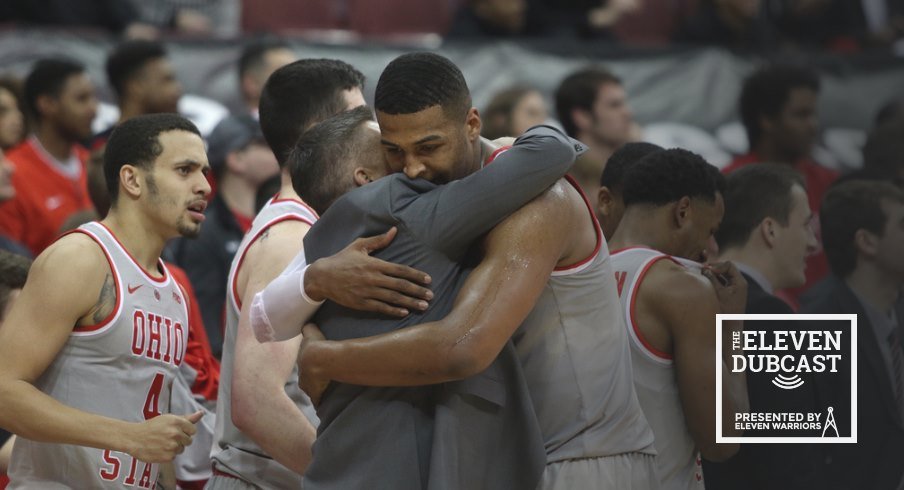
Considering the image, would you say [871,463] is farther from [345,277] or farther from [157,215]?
[157,215]

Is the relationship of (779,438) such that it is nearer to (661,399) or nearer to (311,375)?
(661,399)

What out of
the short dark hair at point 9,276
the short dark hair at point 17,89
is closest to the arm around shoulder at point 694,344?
the short dark hair at point 9,276

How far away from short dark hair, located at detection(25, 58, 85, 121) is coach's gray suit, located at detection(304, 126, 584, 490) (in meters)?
4.97

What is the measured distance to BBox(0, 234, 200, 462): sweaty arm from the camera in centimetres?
397

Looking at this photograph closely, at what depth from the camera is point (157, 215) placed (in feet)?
14.5

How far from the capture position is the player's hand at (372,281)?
3283 mm

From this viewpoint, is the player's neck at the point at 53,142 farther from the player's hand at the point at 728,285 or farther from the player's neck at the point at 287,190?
the player's hand at the point at 728,285

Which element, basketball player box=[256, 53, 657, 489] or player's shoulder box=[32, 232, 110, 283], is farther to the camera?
player's shoulder box=[32, 232, 110, 283]

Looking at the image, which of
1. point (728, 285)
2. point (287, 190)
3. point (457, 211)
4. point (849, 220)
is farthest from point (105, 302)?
point (849, 220)

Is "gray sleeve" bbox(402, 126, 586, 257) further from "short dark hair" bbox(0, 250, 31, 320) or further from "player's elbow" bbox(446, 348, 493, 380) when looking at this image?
"short dark hair" bbox(0, 250, 31, 320)

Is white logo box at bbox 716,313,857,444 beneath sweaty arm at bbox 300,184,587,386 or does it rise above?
beneath

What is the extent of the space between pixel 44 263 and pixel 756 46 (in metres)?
6.88

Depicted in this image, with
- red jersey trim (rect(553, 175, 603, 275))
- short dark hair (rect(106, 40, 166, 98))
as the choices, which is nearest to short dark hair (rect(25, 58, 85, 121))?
short dark hair (rect(106, 40, 166, 98))

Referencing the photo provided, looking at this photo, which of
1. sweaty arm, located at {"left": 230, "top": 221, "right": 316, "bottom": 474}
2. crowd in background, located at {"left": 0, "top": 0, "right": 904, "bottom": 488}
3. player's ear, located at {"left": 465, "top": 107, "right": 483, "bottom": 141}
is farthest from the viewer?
crowd in background, located at {"left": 0, "top": 0, "right": 904, "bottom": 488}
